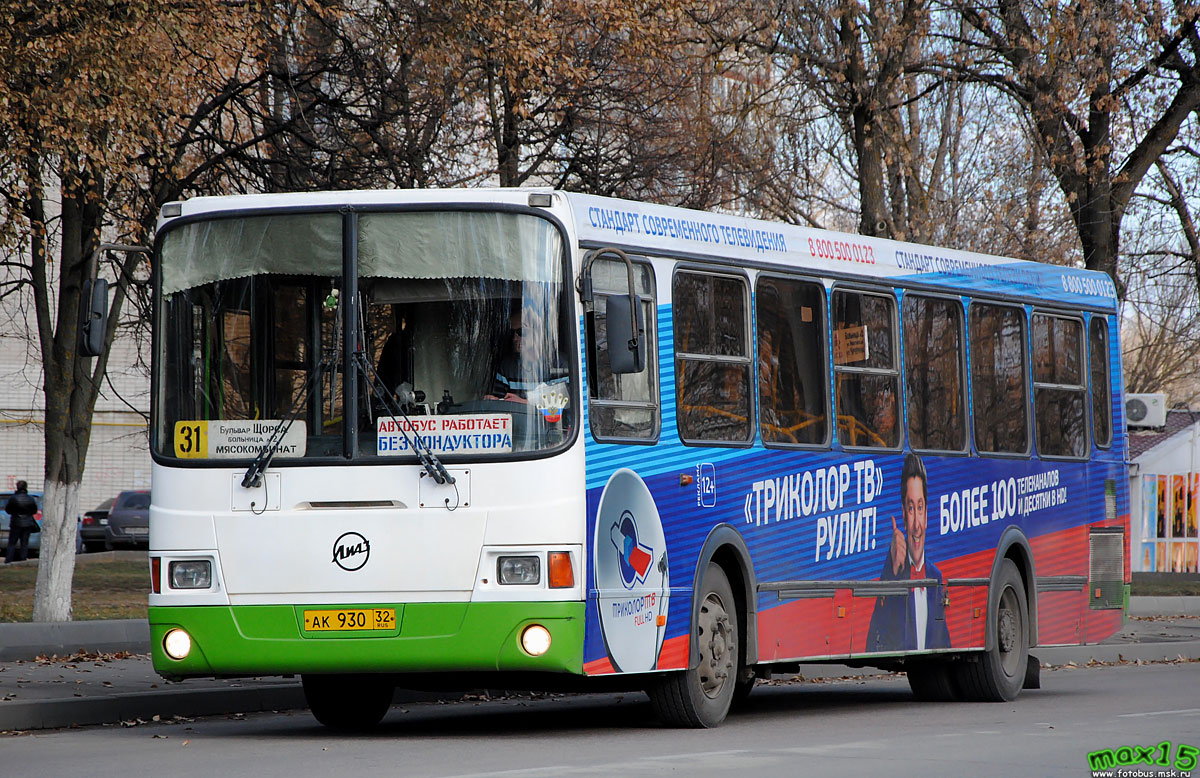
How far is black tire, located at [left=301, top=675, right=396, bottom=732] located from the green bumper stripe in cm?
141

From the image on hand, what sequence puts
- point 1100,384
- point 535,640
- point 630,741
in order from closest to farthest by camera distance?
point 535,640
point 630,741
point 1100,384

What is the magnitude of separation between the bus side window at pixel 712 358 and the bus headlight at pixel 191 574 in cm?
278

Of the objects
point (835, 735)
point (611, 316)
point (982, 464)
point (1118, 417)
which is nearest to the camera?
point (611, 316)

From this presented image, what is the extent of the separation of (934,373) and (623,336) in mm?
4315

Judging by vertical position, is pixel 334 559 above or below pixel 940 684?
above

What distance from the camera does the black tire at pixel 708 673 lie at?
10.7 metres

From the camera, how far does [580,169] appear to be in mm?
24047

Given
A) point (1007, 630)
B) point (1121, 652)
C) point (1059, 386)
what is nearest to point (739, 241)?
point (1059, 386)

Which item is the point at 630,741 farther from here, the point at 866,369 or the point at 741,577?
the point at 866,369

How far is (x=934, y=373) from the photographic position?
13.4 metres

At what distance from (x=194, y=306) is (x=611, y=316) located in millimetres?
2394

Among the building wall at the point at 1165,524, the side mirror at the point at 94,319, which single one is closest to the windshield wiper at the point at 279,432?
the side mirror at the point at 94,319

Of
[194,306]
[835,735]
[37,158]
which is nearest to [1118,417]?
[835,735]

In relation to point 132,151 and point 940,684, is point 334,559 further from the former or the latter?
point 132,151
